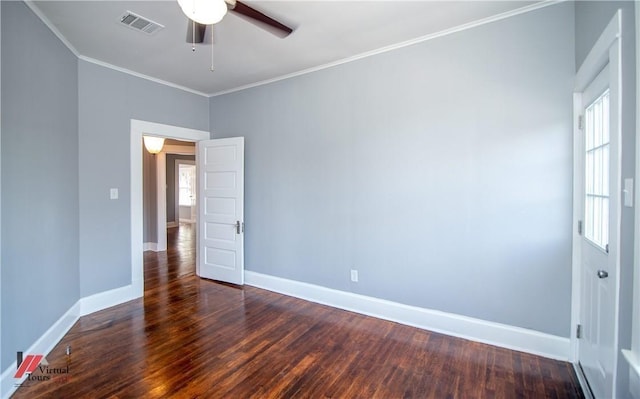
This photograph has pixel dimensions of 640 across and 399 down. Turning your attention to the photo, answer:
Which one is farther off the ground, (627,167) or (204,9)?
(204,9)

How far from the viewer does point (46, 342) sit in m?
2.42

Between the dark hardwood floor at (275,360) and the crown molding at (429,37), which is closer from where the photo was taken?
the dark hardwood floor at (275,360)

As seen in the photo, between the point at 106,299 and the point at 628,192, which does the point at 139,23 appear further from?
the point at 628,192

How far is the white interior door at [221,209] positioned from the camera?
412 cm

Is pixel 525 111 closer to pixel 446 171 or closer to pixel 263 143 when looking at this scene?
pixel 446 171

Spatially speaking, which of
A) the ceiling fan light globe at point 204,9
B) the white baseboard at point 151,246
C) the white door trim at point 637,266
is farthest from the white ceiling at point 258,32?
the white baseboard at point 151,246

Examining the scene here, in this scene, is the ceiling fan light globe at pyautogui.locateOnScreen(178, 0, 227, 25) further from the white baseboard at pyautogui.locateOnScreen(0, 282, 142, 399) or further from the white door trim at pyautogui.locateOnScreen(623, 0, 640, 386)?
the white baseboard at pyautogui.locateOnScreen(0, 282, 142, 399)

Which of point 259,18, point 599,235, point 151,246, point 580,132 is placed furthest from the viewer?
point 151,246

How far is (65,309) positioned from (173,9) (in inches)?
117

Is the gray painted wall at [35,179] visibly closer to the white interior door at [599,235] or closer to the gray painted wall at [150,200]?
the gray painted wall at [150,200]

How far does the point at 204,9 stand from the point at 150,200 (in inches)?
235

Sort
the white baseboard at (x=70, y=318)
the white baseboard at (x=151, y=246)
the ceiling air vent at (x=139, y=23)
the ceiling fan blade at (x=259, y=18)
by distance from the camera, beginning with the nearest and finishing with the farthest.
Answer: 1. the ceiling fan blade at (x=259, y=18)
2. the white baseboard at (x=70, y=318)
3. the ceiling air vent at (x=139, y=23)
4. the white baseboard at (x=151, y=246)

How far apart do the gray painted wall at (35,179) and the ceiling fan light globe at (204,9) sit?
56.4 inches

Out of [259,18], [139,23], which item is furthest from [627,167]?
[139,23]
